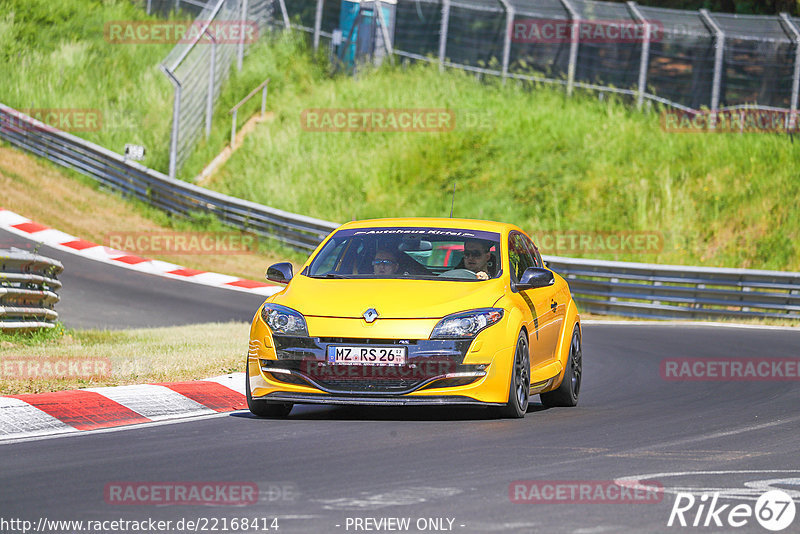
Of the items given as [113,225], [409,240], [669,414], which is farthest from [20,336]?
[113,225]

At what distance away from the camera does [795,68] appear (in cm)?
3152

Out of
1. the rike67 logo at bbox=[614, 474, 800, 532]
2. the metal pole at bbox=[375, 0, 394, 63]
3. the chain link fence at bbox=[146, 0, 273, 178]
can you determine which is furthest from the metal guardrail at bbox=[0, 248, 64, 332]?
the metal pole at bbox=[375, 0, 394, 63]

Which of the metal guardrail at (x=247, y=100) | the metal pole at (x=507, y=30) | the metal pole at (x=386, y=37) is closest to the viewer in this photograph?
the metal pole at (x=507, y=30)

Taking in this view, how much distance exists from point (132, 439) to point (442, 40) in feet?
94.4

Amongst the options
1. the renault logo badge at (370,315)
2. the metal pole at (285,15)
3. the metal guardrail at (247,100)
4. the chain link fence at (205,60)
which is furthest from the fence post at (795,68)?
the renault logo badge at (370,315)

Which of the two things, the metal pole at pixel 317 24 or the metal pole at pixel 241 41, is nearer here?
the metal pole at pixel 241 41

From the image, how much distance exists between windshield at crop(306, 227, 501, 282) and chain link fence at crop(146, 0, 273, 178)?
2243cm

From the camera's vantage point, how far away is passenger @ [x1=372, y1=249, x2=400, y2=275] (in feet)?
34.1

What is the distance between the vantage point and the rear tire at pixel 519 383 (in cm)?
966

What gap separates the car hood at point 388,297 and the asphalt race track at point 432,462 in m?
0.81

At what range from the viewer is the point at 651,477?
7105 mm

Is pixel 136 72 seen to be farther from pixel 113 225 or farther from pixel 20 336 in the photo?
pixel 20 336

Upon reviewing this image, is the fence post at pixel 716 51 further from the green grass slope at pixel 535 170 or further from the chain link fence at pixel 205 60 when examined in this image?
the chain link fence at pixel 205 60

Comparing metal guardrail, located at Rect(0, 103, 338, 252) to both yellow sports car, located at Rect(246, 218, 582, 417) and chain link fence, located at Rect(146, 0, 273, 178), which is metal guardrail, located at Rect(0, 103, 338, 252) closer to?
chain link fence, located at Rect(146, 0, 273, 178)
